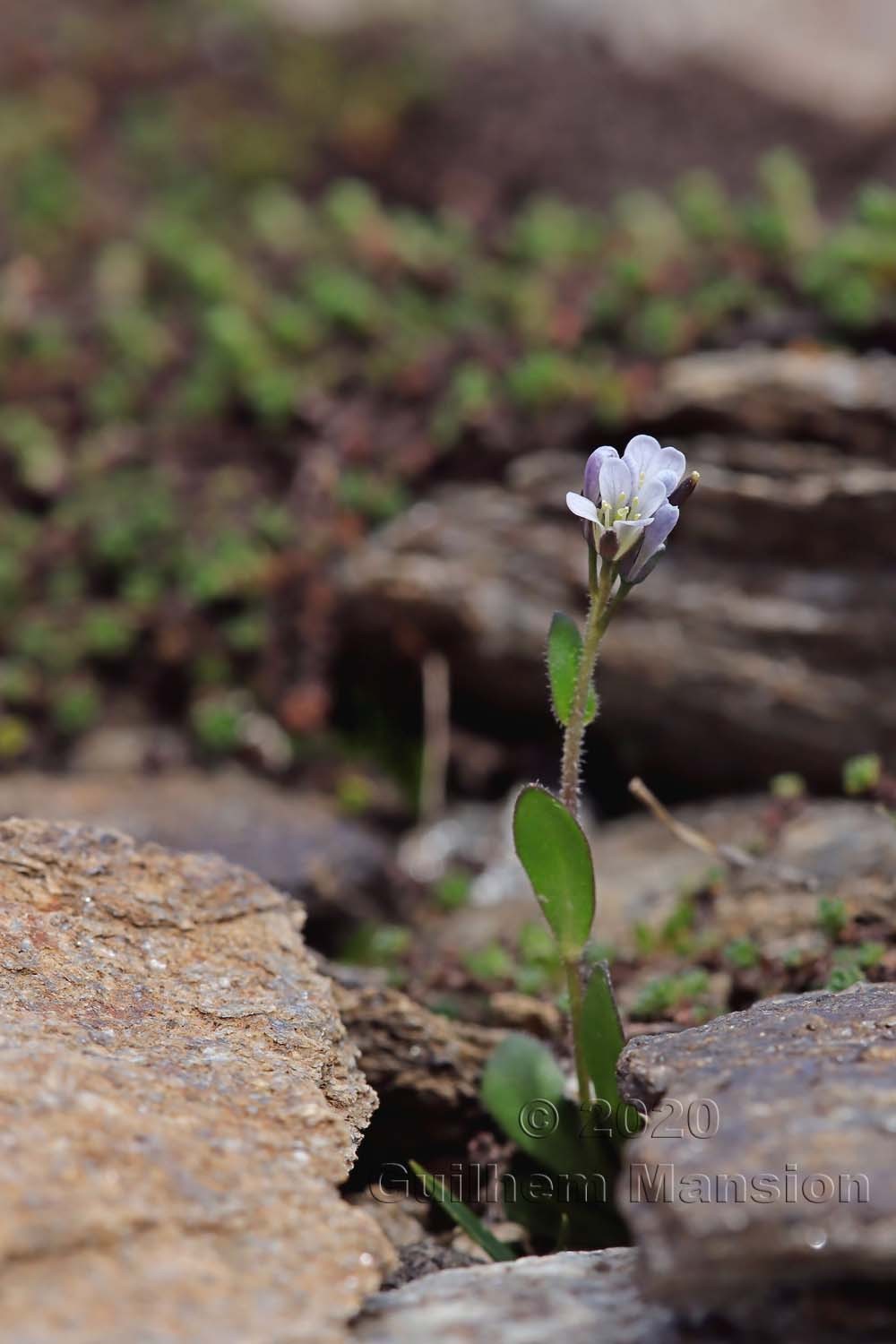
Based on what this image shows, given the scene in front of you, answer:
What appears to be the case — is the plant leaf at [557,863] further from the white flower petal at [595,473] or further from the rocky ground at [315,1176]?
the white flower petal at [595,473]

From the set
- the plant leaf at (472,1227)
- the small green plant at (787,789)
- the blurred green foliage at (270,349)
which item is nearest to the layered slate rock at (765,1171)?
the plant leaf at (472,1227)

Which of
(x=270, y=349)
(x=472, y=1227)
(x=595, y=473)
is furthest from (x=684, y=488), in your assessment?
(x=270, y=349)

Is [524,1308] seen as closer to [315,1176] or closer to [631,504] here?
[315,1176]

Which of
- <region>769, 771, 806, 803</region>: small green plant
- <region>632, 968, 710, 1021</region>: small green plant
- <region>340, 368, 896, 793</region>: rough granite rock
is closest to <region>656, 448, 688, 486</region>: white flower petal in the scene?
<region>632, 968, 710, 1021</region>: small green plant

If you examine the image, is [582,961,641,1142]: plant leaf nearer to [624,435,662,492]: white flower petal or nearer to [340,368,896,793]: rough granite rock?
[624,435,662,492]: white flower petal

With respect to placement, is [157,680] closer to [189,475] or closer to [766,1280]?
[189,475]

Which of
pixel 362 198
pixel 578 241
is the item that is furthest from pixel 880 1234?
pixel 362 198
